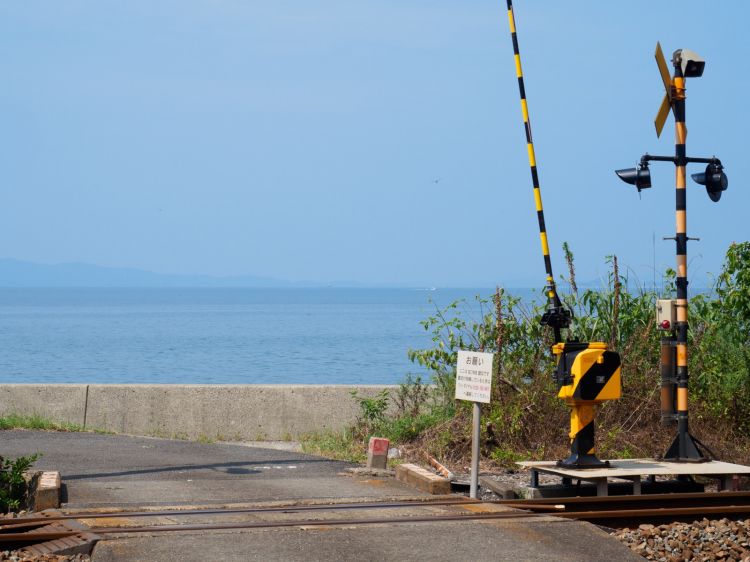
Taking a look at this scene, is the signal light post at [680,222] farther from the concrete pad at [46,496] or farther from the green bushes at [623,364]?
the concrete pad at [46,496]

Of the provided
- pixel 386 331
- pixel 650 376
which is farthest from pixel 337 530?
pixel 386 331

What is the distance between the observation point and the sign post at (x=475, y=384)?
10711mm

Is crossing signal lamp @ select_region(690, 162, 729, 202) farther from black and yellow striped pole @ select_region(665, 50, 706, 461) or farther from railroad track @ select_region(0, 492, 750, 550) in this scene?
railroad track @ select_region(0, 492, 750, 550)

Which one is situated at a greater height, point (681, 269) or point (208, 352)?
point (681, 269)

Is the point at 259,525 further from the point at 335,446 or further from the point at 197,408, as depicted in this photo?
the point at 197,408

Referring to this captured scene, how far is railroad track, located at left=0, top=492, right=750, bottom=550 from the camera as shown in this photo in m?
8.77

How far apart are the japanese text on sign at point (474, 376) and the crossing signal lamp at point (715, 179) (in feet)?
10.8

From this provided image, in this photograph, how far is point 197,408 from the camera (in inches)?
664

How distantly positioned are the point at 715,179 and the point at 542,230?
196 cm

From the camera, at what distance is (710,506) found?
10453 mm

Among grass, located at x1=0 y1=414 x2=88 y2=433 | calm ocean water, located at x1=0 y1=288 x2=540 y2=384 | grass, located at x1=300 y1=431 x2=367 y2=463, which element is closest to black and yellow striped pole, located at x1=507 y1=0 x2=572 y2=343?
grass, located at x1=300 y1=431 x2=367 y2=463

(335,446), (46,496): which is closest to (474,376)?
(46,496)

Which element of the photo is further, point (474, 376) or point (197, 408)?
point (197, 408)

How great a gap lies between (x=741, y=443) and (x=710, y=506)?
13.0 feet
